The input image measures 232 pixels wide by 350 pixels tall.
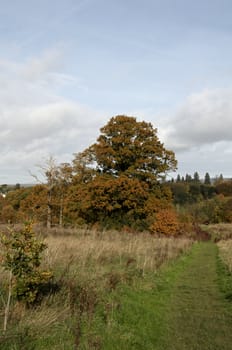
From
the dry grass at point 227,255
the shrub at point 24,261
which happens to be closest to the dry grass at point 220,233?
the dry grass at point 227,255

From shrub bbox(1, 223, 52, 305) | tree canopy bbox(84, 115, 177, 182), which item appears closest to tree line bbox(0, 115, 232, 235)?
tree canopy bbox(84, 115, 177, 182)

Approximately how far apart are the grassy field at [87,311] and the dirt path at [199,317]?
0.47m

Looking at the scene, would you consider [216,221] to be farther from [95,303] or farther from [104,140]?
[95,303]

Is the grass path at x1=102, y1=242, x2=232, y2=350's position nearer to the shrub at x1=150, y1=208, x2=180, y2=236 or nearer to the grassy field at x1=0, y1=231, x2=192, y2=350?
the grassy field at x1=0, y1=231, x2=192, y2=350

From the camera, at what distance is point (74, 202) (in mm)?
34938

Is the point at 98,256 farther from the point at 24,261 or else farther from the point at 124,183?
the point at 124,183

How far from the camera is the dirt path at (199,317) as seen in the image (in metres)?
6.28

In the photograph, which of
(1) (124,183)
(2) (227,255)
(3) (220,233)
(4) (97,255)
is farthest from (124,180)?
(3) (220,233)

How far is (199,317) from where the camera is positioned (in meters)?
7.87

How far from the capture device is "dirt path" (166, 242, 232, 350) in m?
6.28

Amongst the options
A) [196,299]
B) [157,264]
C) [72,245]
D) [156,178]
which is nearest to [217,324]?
[196,299]

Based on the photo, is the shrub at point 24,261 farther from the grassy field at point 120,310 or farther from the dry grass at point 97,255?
the dry grass at point 97,255

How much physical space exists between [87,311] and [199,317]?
104 inches

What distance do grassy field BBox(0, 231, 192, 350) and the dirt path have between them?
0.47 metres
